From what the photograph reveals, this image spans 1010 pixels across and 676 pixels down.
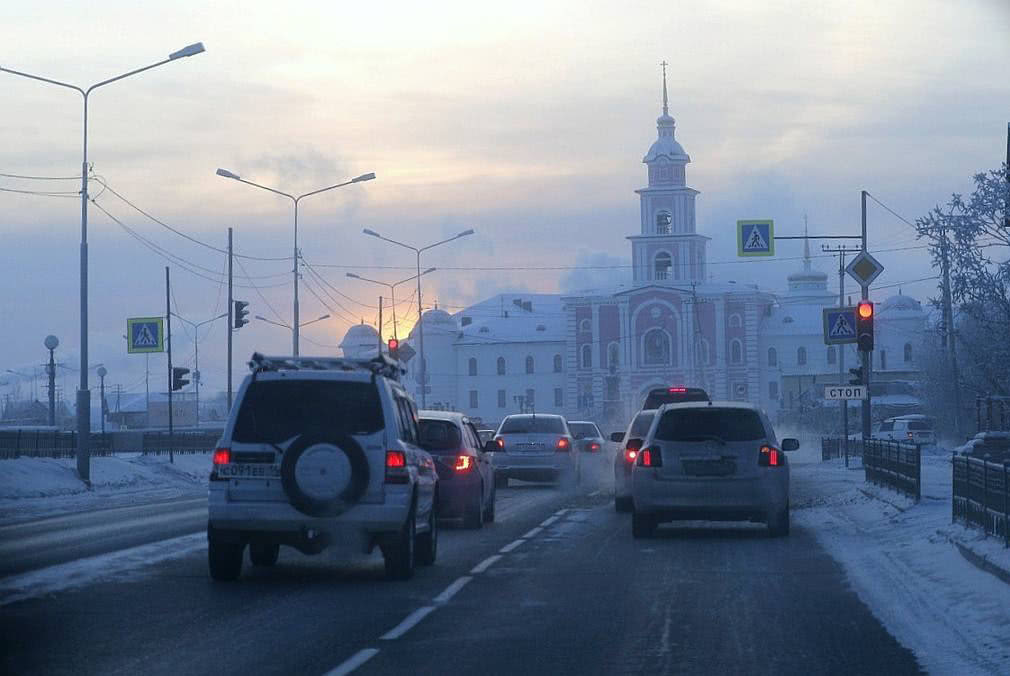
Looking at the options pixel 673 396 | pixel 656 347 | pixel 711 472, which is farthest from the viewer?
pixel 656 347

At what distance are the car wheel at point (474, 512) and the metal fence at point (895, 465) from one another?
6.59m

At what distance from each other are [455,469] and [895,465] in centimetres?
855

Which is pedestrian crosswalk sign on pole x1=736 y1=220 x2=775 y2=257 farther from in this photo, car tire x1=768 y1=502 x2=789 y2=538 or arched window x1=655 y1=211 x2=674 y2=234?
arched window x1=655 y1=211 x2=674 y2=234

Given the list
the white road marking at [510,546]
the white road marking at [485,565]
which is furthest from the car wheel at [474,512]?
the white road marking at [485,565]

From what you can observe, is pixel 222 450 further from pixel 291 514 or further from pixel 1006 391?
pixel 1006 391

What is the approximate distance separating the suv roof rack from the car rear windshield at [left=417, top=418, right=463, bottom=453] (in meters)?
6.08

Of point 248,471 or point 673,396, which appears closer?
point 248,471

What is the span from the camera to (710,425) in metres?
20.9

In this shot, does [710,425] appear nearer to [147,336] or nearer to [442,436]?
[442,436]

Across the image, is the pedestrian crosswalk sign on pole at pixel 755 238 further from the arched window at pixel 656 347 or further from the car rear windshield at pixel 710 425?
the arched window at pixel 656 347

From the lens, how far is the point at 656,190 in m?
130

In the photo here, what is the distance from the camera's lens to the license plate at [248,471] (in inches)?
584

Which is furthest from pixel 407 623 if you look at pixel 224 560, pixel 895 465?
pixel 895 465

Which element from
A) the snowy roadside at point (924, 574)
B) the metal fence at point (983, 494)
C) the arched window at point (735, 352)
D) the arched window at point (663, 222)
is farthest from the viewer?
the arched window at point (735, 352)
